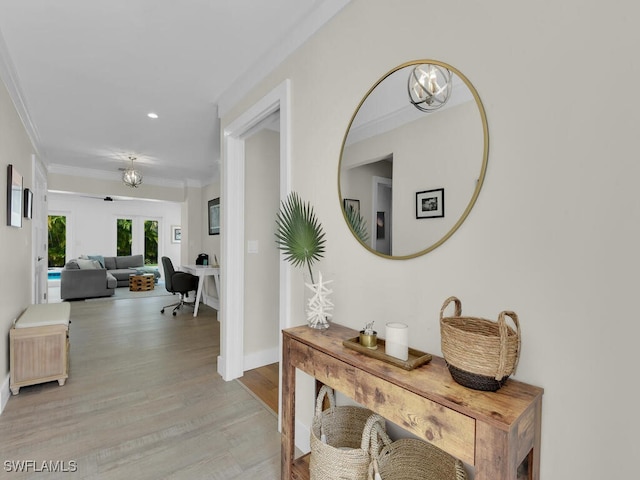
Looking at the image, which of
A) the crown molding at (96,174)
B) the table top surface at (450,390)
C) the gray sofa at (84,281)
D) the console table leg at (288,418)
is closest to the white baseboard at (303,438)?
the console table leg at (288,418)

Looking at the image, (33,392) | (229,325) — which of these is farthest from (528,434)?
(33,392)

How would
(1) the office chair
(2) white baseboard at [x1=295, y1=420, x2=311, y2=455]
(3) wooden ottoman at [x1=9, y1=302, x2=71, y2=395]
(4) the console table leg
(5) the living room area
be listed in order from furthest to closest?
1. (5) the living room area
2. (1) the office chair
3. (3) wooden ottoman at [x1=9, y1=302, x2=71, y2=395]
4. (2) white baseboard at [x1=295, y1=420, x2=311, y2=455]
5. (4) the console table leg

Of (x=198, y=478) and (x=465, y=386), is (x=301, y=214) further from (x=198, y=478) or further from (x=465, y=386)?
(x=198, y=478)

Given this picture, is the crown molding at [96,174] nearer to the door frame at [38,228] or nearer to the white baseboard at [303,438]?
the door frame at [38,228]

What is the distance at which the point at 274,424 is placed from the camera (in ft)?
6.91

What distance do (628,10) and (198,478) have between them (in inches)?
96.7

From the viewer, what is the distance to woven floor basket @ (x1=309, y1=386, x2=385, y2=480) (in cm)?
122

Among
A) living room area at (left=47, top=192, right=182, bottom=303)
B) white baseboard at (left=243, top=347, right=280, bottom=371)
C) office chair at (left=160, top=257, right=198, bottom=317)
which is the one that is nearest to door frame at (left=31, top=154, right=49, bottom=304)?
office chair at (left=160, top=257, right=198, bottom=317)

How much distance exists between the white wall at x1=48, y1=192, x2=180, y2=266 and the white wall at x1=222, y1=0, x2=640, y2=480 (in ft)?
33.9

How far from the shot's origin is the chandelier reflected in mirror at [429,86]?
1140 mm

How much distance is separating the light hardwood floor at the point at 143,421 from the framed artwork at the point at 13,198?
4.70 feet

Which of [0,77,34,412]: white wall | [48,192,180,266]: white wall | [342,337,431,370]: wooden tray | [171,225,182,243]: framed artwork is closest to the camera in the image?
[342,337,431,370]: wooden tray

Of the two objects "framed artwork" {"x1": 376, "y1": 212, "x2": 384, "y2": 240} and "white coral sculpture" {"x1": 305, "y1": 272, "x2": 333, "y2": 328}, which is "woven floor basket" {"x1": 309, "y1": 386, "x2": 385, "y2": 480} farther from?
"framed artwork" {"x1": 376, "y1": 212, "x2": 384, "y2": 240}

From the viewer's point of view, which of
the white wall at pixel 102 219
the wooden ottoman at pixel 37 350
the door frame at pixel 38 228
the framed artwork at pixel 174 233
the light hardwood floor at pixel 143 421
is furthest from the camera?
the framed artwork at pixel 174 233
